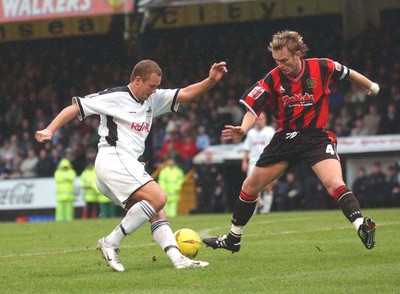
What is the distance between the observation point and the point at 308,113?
9.17 meters

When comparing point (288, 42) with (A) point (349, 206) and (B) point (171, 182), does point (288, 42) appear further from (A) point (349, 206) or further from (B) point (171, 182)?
(B) point (171, 182)

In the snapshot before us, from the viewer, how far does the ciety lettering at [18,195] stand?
2464cm

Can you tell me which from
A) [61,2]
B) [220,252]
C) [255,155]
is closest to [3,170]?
[61,2]

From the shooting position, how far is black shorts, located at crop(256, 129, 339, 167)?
9.13 metres

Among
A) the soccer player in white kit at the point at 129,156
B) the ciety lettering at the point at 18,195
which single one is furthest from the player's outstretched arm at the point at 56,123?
the ciety lettering at the point at 18,195

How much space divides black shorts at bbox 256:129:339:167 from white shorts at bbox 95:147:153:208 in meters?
1.28

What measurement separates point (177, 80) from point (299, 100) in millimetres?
20333

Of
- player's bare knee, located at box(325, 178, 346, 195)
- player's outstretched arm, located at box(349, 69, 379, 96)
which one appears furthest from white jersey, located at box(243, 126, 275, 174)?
player's bare knee, located at box(325, 178, 346, 195)

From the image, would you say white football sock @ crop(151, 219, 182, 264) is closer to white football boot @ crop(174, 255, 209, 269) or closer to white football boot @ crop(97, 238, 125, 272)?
white football boot @ crop(174, 255, 209, 269)

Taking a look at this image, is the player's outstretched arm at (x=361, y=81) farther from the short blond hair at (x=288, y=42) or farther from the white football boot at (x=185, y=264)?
the white football boot at (x=185, y=264)

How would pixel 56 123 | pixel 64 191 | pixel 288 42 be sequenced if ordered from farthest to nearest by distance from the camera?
pixel 64 191 < pixel 288 42 < pixel 56 123

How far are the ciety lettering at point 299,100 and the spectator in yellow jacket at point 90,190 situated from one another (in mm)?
14633

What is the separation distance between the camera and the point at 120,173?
862 centimetres

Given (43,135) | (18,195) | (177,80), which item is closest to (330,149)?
(43,135)
